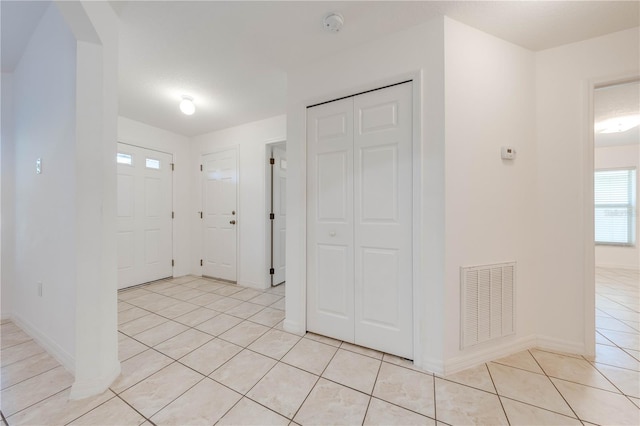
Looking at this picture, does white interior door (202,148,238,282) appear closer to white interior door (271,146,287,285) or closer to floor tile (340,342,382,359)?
white interior door (271,146,287,285)

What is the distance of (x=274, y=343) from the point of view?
1966 mm

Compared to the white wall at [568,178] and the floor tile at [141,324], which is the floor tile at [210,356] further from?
the white wall at [568,178]

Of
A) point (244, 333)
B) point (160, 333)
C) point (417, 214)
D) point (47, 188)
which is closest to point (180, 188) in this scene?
point (47, 188)

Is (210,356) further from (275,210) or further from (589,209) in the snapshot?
(589,209)

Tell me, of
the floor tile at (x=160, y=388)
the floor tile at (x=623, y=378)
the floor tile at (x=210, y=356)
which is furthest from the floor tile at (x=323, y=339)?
the floor tile at (x=623, y=378)

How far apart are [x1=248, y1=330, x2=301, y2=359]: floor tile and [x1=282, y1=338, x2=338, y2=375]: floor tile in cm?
6

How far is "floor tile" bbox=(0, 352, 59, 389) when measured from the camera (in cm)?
152

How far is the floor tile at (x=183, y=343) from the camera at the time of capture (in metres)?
1.83

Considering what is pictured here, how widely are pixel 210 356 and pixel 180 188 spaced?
10.5 feet

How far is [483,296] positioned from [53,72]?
3584mm

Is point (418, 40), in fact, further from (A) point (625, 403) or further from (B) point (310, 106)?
(A) point (625, 403)

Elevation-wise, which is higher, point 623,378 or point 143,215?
point 143,215

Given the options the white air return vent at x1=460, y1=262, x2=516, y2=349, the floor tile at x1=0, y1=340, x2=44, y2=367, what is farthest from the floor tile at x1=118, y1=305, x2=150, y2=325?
A: the white air return vent at x1=460, y1=262, x2=516, y2=349

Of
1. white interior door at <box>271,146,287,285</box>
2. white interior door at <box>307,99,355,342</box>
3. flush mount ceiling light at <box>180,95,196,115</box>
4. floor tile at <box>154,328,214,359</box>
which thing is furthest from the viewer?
white interior door at <box>271,146,287,285</box>
